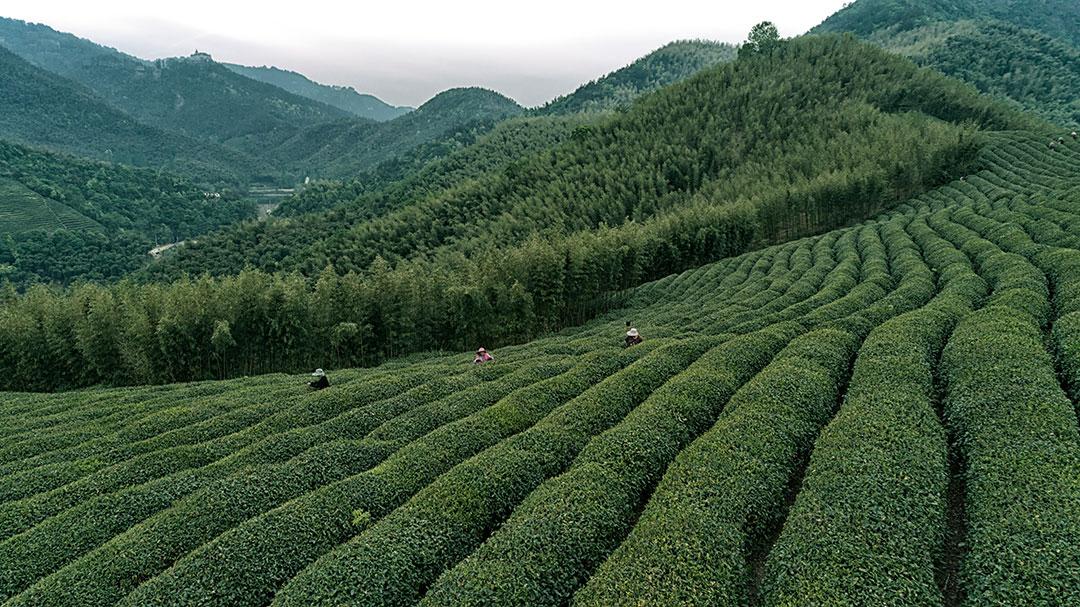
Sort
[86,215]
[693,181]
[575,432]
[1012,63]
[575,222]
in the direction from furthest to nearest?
1. [1012,63]
2. [86,215]
3. [693,181]
4. [575,222]
5. [575,432]

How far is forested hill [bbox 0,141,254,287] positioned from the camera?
346 ft

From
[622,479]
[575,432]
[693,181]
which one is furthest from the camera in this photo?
[693,181]

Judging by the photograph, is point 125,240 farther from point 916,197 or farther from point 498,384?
point 916,197

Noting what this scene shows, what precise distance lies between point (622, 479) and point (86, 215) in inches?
6758

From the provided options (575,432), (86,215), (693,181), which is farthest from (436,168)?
(575,432)

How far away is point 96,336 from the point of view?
33.7 m

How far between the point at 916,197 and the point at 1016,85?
379ft

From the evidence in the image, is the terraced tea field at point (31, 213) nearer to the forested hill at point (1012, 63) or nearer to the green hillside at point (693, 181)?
the green hillside at point (693, 181)

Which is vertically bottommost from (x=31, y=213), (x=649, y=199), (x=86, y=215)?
(x=649, y=199)

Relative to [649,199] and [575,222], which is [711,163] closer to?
[649,199]

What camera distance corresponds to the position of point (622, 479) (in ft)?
43.5

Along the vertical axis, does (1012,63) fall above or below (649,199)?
above

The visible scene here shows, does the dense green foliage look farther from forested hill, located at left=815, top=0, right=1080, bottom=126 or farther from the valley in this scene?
forested hill, located at left=815, top=0, right=1080, bottom=126

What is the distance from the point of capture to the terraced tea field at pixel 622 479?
9.88 meters
